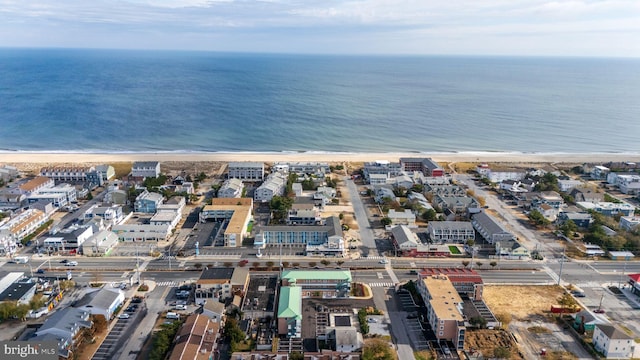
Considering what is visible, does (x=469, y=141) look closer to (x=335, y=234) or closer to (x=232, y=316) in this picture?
(x=335, y=234)

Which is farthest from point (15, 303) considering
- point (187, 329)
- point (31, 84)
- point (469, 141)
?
point (31, 84)

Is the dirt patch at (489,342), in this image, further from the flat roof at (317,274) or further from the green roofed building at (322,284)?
the flat roof at (317,274)

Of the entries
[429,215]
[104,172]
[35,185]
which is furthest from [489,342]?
[35,185]

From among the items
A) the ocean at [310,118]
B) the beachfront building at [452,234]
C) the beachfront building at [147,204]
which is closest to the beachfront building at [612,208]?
the beachfront building at [452,234]

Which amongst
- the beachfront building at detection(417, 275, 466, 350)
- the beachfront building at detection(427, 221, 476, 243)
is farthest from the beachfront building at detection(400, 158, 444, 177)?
the beachfront building at detection(417, 275, 466, 350)

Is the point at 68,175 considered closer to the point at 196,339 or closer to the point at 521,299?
the point at 196,339
